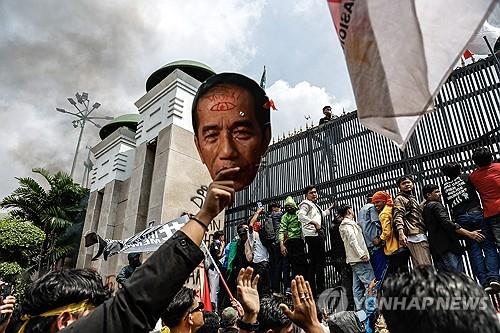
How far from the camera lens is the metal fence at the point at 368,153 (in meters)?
7.74

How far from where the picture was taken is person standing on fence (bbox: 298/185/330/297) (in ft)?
23.2

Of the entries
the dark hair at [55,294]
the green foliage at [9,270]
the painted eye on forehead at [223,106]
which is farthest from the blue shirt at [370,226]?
the green foliage at [9,270]

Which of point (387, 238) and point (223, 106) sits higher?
point (223, 106)

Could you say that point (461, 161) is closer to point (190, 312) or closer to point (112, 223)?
point (190, 312)

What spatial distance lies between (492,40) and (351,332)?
5.60m

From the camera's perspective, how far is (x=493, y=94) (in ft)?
25.3

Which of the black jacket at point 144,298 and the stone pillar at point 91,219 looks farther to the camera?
the stone pillar at point 91,219

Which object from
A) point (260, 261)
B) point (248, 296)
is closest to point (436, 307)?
point (248, 296)

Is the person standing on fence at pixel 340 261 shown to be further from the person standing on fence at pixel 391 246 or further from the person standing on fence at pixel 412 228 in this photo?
the person standing on fence at pixel 412 228

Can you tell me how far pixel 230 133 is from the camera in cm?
261

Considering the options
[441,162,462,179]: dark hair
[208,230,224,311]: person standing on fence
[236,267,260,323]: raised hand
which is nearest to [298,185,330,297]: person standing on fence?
[208,230,224,311]: person standing on fence

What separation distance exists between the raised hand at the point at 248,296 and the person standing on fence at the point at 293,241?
4.50 m

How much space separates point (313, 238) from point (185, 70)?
5.76m
